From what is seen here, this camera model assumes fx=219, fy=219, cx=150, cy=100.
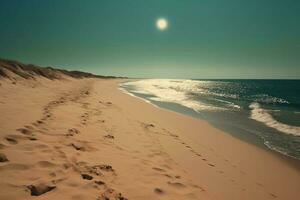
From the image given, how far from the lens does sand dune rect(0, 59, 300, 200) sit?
3.81 metres

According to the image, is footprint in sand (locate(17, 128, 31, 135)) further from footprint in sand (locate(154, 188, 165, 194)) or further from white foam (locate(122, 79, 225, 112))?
white foam (locate(122, 79, 225, 112))

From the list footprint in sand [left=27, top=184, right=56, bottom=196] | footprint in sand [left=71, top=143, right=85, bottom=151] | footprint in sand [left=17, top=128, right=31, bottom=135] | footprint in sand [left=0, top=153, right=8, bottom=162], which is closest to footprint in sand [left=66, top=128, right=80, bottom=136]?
footprint in sand [left=71, top=143, right=85, bottom=151]

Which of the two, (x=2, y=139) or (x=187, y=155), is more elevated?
(x=2, y=139)

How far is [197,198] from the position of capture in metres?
4.17

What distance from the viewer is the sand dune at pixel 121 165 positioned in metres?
3.81

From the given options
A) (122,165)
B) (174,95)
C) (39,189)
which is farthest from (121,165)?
(174,95)

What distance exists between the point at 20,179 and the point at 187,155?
14.6 ft

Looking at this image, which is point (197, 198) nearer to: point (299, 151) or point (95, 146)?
point (95, 146)

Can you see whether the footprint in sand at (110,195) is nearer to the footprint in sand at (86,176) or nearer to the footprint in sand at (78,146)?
the footprint in sand at (86,176)

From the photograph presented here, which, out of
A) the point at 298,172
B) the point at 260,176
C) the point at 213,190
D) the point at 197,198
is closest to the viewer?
the point at 197,198

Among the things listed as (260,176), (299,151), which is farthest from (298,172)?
(299,151)

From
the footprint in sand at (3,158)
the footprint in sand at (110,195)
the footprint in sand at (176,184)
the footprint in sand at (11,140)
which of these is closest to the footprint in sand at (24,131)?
the footprint in sand at (11,140)

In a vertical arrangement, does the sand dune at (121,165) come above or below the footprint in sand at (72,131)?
below

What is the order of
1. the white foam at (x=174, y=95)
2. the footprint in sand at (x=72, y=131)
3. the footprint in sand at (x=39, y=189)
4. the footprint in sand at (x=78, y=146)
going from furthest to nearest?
the white foam at (x=174, y=95) → the footprint in sand at (x=72, y=131) → the footprint in sand at (x=78, y=146) → the footprint in sand at (x=39, y=189)
